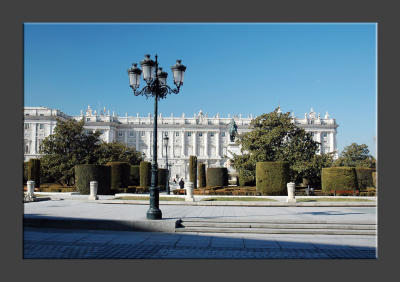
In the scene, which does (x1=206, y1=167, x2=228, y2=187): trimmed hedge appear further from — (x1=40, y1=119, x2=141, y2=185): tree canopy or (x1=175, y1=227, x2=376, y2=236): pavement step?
(x1=175, y1=227, x2=376, y2=236): pavement step

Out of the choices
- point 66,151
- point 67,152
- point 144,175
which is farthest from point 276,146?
point 66,151

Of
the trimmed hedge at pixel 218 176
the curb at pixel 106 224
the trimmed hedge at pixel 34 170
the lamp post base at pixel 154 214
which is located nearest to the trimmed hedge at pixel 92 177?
the trimmed hedge at pixel 34 170

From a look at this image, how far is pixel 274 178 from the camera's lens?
2422 centimetres

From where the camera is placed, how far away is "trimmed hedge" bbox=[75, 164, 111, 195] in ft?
83.5

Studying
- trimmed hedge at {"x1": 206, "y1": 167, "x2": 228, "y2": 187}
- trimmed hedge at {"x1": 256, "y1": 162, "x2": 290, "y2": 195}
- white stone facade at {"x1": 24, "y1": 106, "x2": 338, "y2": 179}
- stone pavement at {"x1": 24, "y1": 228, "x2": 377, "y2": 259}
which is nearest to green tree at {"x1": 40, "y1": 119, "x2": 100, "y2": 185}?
trimmed hedge at {"x1": 206, "y1": 167, "x2": 228, "y2": 187}

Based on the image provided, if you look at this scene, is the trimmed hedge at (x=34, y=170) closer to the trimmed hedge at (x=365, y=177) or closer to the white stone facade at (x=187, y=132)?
the trimmed hedge at (x=365, y=177)

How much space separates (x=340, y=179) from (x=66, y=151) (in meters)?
24.7

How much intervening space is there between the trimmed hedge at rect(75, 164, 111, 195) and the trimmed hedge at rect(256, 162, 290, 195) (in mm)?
10413

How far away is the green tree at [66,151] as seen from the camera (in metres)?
34.8

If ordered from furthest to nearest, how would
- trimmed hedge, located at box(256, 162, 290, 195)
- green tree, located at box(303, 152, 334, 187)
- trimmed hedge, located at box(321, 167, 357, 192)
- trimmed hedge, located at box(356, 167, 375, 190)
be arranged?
trimmed hedge, located at box(356, 167, 375, 190)
green tree, located at box(303, 152, 334, 187)
trimmed hedge, located at box(321, 167, 357, 192)
trimmed hedge, located at box(256, 162, 290, 195)

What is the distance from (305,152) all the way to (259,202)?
46.0 ft

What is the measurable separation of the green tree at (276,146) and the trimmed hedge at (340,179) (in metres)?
4.70

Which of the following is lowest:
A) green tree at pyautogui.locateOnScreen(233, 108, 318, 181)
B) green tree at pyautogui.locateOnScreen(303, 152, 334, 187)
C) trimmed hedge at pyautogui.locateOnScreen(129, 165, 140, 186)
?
trimmed hedge at pyautogui.locateOnScreen(129, 165, 140, 186)

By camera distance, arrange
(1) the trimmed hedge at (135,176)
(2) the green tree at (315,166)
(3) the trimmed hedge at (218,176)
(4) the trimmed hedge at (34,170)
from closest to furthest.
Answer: (2) the green tree at (315,166) → (4) the trimmed hedge at (34,170) → (3) the trimmed hedge at (218,176) → (1) the trimmed hedge at (135,176)
